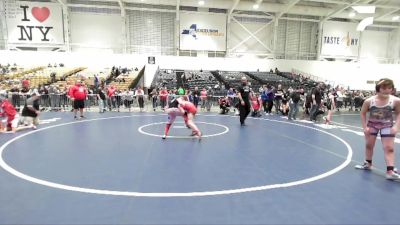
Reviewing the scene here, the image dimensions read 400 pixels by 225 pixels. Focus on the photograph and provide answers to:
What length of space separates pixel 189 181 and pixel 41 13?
30109 millimetres

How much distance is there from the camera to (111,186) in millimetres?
4520

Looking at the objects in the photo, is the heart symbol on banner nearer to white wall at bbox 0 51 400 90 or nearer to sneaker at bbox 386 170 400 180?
white wall at bbox 0 51 400 90

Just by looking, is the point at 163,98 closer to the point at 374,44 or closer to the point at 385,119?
the point at 385,119

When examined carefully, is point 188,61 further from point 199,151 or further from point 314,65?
Result: point 199,151

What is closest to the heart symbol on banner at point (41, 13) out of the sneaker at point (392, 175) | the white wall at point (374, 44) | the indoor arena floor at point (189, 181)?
the indoor arena floor at point (189, 181)

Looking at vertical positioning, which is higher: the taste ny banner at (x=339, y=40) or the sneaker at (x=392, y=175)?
the taste ny banner at (x=339, y=40)

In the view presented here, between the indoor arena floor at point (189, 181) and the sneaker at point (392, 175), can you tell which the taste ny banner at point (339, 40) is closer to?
the indoor arena floor at point (189, 181)

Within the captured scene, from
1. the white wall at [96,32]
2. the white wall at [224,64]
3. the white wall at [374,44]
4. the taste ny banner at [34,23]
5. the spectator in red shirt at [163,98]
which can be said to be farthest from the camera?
the white wall at [374,44]

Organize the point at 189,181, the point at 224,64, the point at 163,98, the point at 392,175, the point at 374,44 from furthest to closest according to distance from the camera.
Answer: the point at 374,44, the point at 224,64, the point at 163,98, the point at 392,175, the point at 189,181

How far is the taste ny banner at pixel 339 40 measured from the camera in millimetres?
34750

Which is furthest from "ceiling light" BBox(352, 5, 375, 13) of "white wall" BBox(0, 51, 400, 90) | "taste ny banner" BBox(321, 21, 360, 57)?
"white wall" BBox(0, 51, 400, 90)

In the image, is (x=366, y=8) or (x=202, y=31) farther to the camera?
(x=202, y=31)

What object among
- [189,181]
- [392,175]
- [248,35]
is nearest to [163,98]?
[189,181]

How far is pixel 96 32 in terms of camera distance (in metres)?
30.7
